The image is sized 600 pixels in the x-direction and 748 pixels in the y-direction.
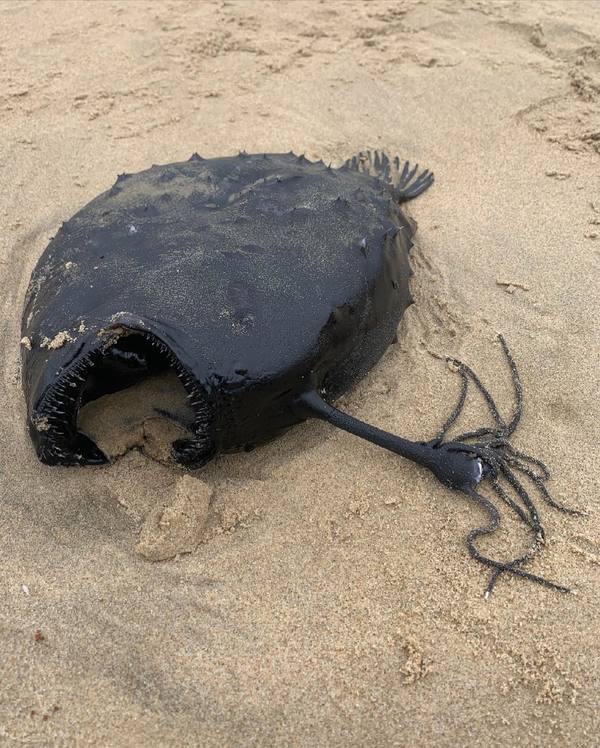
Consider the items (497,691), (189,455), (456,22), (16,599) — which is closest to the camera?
(497,691)

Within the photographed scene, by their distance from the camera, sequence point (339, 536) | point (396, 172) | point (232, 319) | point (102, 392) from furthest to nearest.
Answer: point (396, 172), point (102, 392), point (339, 536), point (232, 319)

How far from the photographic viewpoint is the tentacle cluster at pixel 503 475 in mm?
2480

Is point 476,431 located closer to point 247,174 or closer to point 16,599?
point 247,174

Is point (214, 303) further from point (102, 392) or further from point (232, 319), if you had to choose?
point (102, 392)

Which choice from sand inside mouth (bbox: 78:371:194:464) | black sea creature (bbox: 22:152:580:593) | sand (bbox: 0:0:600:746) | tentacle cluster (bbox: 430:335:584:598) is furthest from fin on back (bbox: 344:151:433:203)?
sand inside mouth (bbox: 78:371:194:464)

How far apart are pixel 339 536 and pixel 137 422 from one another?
0.95 m

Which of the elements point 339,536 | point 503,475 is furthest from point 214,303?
point 503,475

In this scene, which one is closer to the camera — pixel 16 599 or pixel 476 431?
pixel 16 599

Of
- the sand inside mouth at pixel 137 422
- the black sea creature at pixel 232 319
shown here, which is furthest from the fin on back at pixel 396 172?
the sand inside mouth at pixel 137 422

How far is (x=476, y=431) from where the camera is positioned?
2904 mm

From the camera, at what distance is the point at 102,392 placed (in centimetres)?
274

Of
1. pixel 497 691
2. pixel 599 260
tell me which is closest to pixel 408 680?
pixel 497 691

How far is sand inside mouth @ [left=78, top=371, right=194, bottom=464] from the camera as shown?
8.98 ft

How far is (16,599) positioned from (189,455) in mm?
781
